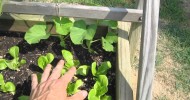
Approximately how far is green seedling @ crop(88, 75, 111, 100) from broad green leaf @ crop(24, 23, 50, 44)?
1.20 feet

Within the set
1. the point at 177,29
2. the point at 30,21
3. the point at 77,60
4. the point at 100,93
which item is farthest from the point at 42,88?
the point at 177,29

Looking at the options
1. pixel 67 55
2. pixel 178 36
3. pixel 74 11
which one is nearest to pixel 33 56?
pixel 67 55

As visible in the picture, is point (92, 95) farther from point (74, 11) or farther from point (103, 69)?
point (74, 11)

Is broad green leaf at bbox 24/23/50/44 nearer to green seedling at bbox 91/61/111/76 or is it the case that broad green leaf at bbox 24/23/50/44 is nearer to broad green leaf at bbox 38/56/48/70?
broad green leaf at bbox 38/56/48/70

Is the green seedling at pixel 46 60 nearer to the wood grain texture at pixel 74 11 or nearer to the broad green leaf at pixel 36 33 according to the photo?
the broad green leaf at pixel 36 33

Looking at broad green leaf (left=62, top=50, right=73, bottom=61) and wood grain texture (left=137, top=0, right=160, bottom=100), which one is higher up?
wood grain texture (left=137, top=0, right=160, bottom=100)

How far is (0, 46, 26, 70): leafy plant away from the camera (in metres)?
1.58

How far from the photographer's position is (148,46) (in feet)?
3.57

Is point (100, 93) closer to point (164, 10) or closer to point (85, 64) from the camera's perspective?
point (85, 64)

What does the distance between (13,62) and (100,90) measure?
18.9 inches

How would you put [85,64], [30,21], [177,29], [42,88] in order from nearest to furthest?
[42,88] < [85,64] < [30,21] < [177,29]

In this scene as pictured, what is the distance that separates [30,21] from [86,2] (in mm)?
995

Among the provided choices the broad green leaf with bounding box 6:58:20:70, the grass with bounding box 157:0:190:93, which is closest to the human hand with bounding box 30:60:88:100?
the broad green leaf with bounding box 6:58:20:70

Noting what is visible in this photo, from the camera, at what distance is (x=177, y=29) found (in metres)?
2.45
